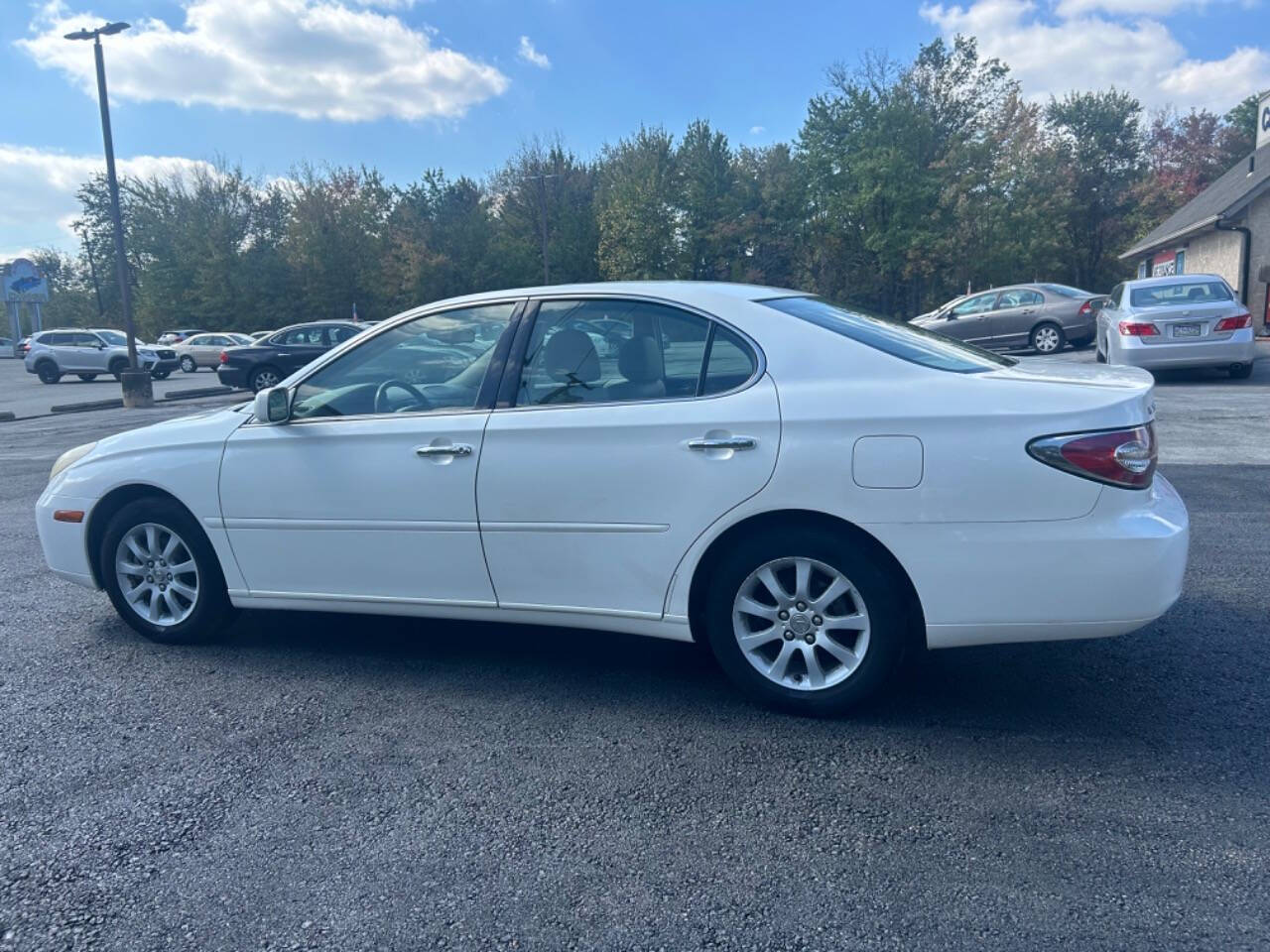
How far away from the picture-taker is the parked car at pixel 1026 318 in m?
21.4

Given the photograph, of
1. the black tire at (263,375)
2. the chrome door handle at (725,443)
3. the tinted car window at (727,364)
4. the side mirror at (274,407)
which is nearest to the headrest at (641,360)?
the tinted car window at (727,364)

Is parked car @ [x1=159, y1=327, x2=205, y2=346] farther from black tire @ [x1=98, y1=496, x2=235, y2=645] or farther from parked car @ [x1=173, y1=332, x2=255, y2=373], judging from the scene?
black tire @ [x1=98, y1=496, x2=235, y2=645]

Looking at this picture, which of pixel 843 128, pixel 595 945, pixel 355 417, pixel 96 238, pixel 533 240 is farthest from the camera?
pixel 96 238

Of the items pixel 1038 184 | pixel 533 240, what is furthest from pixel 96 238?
pixel 1038 184

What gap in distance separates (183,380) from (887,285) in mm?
30363

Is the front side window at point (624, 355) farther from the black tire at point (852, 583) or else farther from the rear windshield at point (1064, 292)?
the rear windshield at point (1064, 292)

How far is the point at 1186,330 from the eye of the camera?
14148 millimetres

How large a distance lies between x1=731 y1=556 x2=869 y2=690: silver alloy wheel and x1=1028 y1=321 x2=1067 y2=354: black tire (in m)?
20.0

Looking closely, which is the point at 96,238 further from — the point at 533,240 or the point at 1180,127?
the point at 1180,127

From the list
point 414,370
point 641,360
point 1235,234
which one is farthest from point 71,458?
point 1235,234

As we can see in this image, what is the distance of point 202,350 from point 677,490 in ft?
133

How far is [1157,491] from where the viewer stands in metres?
3.69

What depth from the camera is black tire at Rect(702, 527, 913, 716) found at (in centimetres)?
361

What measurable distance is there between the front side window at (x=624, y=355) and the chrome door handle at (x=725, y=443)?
23 cm
